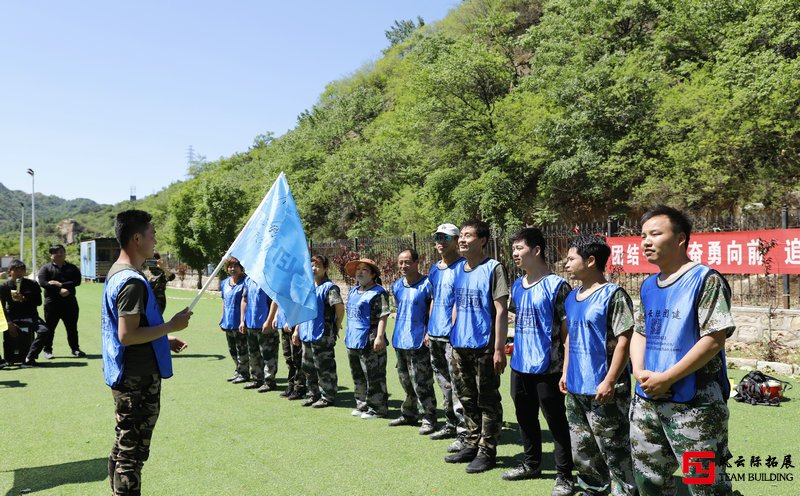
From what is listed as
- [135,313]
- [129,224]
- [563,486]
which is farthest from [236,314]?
[563,486]

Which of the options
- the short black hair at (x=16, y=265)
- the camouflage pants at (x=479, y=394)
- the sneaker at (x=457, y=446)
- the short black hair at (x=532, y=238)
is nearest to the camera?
the short black hair at (x=532, y=238)

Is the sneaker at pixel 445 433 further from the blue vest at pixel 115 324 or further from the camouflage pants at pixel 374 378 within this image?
the blue vest at pixel 115 324

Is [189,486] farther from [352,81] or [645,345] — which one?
[352,81]

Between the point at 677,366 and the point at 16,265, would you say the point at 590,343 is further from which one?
the point at 16,265

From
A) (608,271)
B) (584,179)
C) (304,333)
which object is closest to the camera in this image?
(304,333)

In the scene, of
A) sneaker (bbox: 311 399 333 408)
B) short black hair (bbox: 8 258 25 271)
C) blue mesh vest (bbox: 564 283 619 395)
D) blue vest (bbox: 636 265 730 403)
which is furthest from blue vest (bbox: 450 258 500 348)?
short black hair (bbox: 8 258 25 271)

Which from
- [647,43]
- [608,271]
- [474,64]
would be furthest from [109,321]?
[647,43]

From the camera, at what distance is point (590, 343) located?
3.80 meters

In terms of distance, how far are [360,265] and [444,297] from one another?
154 cm

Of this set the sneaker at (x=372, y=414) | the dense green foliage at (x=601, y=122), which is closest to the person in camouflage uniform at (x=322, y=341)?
the sneaker at (x=372, y=414)

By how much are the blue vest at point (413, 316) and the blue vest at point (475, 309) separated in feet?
3.21

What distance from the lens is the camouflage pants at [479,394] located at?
4820 mm

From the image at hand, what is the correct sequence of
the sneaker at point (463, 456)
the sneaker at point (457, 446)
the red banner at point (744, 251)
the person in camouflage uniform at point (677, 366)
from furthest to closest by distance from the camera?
the red banner at point (744, 251) → the sneaker at point (457, 446) → the sneaker at point (463, 456) → the person in camouflage uniform at point (677, 366)

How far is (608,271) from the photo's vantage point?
12.3 meters
